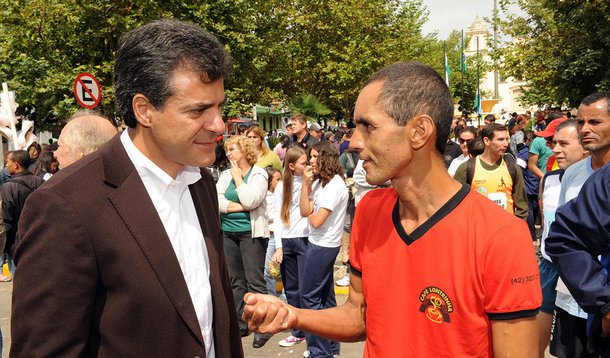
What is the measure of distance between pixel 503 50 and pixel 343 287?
18120 millimetres

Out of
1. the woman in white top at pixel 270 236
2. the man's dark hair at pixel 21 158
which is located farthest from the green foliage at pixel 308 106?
the woman in white top at pixel 270 236

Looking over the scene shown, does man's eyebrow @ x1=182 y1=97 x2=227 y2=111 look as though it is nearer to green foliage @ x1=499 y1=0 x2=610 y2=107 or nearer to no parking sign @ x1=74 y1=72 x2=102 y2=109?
no parking sign @ x1=74 y1=72 x2=102 y2=109

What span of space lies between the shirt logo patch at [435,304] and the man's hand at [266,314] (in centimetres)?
54

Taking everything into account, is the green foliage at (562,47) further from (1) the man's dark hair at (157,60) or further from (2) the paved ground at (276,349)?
(1) the man's dark hair at (157,60)

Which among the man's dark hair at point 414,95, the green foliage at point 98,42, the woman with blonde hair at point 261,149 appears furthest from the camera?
the green foliage at point 98,42

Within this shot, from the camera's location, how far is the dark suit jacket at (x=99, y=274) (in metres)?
1.63

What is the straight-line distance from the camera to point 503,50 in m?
22.5

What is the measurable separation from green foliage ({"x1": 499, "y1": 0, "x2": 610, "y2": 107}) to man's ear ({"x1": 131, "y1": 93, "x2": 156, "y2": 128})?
780 inches

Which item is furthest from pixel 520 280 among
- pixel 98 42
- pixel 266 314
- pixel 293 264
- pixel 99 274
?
pixel 98 42

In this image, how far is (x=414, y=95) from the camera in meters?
1.95

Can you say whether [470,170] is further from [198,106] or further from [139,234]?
[139,234]

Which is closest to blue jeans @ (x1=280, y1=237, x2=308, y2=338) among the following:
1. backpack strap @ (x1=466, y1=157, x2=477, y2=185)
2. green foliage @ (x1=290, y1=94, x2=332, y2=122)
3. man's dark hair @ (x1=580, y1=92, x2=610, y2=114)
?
backpack strap @ (x1=466, y1=157, x2=477, y2=185)

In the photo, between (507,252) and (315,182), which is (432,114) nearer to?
A: (507,252)

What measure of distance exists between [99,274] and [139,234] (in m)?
0.18
